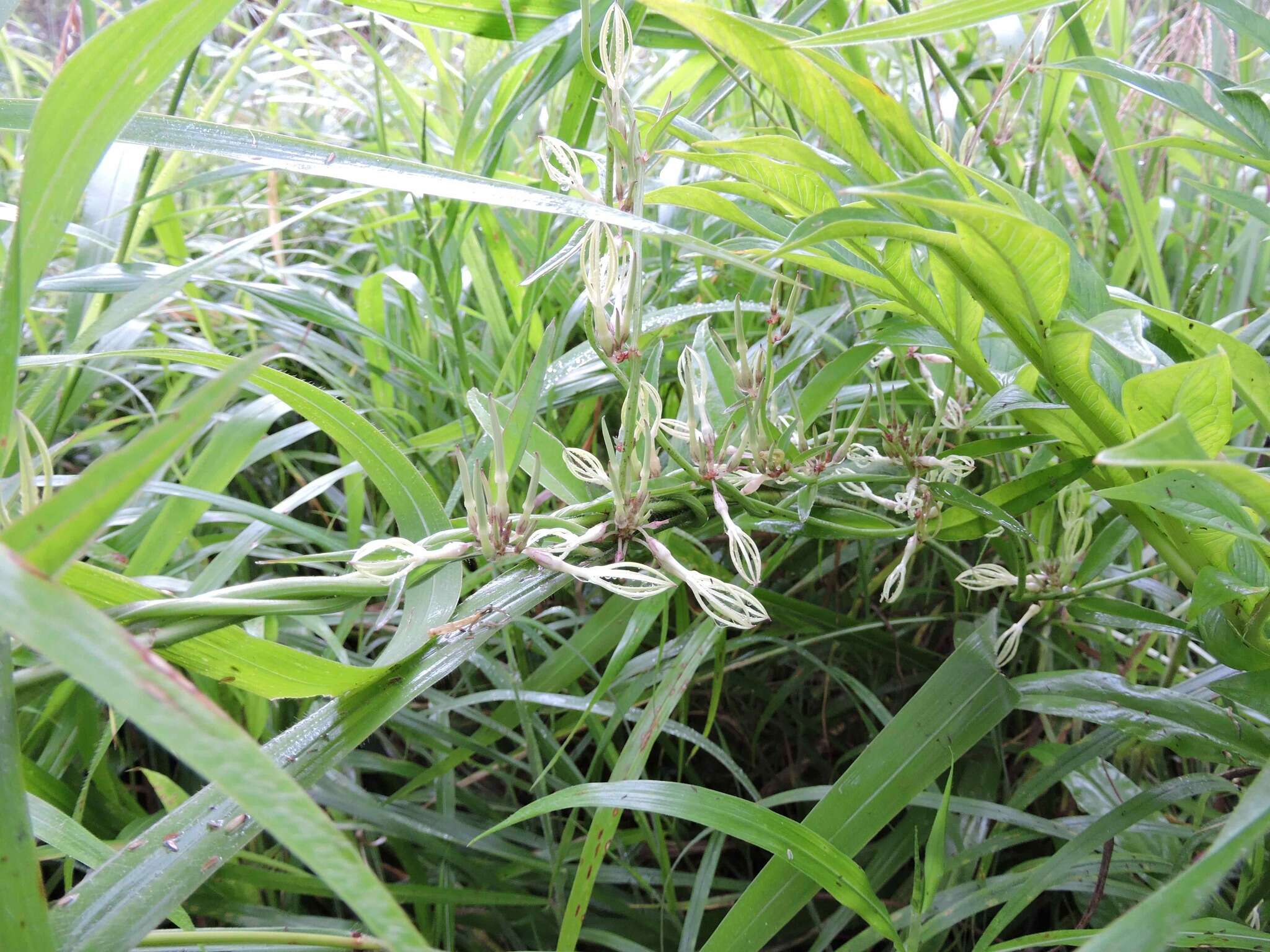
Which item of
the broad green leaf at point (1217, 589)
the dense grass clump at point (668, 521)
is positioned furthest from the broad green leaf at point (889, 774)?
the broad green leaf at point (1217, 589)

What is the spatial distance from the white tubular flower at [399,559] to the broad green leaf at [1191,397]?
0.73 feet

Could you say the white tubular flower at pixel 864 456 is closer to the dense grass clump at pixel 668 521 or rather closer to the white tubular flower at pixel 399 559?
the dense grass clump at pixel 668 521

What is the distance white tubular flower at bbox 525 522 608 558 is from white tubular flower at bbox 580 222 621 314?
0.25 ft

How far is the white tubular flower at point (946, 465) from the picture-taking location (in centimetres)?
35

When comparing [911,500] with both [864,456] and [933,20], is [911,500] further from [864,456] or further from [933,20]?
[933,20]

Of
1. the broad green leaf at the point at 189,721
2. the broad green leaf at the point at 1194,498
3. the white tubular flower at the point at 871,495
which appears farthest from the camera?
the white tubular flower at the point at 871,495

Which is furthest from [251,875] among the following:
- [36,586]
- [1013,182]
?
[1013,182]

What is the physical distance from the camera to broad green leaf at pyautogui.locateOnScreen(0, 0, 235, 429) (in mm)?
217

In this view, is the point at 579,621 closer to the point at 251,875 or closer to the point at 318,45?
the point at 251,875

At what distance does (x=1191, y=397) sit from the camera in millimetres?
264

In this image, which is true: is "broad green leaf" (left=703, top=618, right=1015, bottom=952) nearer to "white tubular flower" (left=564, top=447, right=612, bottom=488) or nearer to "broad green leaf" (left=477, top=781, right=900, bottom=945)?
"broad green leaf" (left=477, top=781, right=900, bottom=945)

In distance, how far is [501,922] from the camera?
20.4 inches

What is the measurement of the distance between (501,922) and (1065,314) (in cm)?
46

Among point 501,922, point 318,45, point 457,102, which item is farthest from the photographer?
point 318,45
